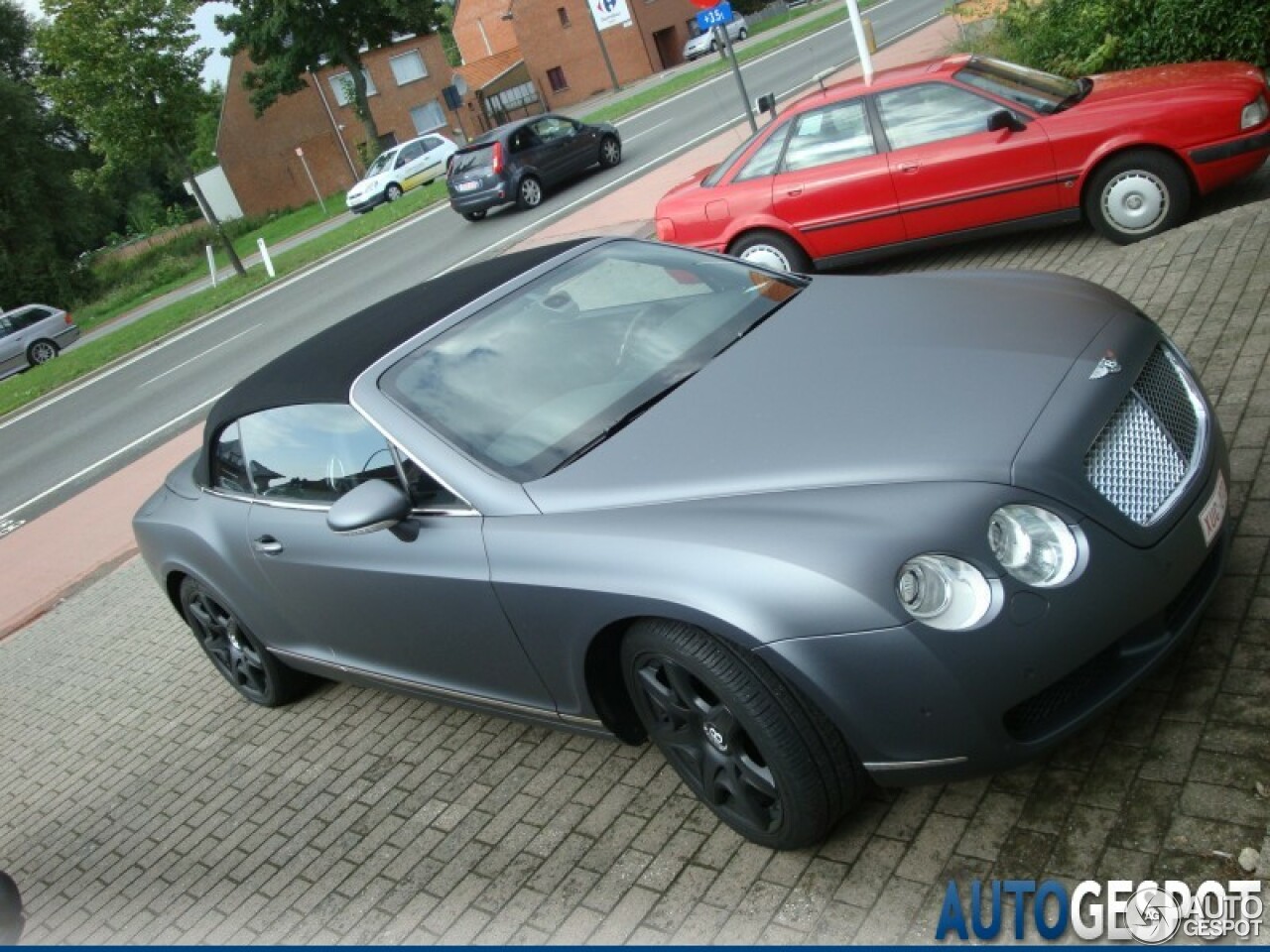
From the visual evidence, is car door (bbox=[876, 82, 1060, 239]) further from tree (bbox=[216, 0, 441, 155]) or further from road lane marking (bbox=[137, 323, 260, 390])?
tree (bbox=[216, 0, 441, 155])

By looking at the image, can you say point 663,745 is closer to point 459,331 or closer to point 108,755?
point 459,331

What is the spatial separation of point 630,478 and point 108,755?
3.77m

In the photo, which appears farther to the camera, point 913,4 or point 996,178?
point 913,4

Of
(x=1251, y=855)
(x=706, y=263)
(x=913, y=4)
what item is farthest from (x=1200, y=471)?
(x=913, y=4)

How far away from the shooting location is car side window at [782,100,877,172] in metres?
8.71

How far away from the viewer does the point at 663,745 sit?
346 cm

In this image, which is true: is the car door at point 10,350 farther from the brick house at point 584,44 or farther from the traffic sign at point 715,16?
the brick house at point 584,44

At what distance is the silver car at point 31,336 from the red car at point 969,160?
2531 centimetres

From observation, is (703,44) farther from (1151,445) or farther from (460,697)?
(1151,445)

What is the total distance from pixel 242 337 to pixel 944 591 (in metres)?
18.1

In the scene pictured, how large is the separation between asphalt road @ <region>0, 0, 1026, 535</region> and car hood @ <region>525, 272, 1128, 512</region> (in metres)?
10.8

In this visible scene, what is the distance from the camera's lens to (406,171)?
3488 centimetres

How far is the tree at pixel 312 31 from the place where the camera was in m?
50.6

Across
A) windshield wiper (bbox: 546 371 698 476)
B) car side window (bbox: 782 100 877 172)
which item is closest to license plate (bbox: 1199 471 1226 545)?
windshield wiper (bbox: 546 371 698 476)
